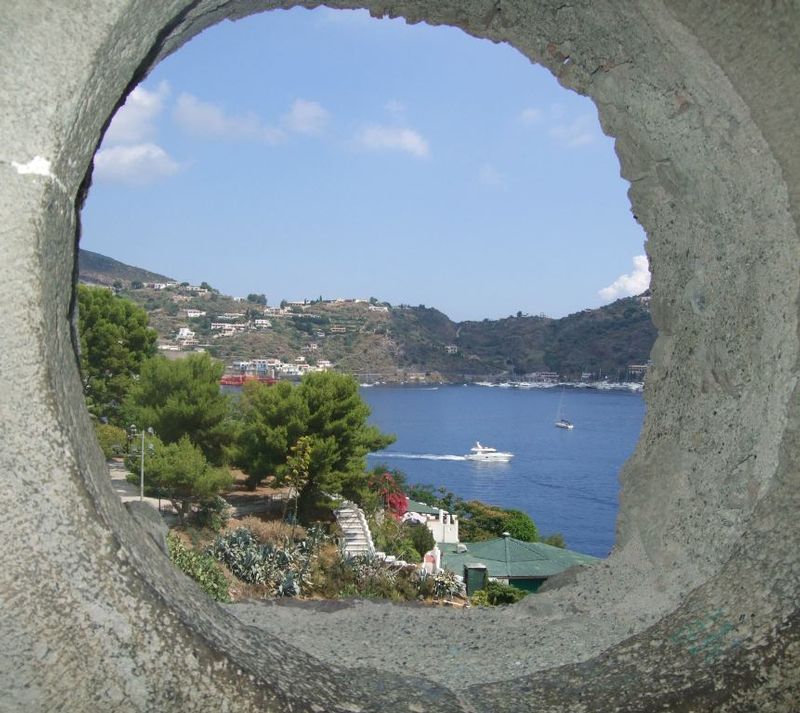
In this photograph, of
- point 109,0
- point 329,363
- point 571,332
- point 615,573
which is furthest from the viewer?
point 571,332

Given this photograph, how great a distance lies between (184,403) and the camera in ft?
88.3

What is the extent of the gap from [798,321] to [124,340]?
3191 cm

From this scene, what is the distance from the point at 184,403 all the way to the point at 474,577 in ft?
35.4

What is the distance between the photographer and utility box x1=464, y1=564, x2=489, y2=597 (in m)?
21.9

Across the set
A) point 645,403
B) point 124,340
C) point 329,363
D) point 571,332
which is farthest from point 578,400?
point 645,403

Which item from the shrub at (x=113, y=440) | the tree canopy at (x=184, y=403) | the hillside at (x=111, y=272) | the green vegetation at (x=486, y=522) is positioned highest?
the hillside at (x=111, y=272)

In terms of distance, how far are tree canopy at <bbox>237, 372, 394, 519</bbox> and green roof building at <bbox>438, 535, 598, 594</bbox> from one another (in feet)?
13.8

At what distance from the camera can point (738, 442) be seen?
280 centimetres

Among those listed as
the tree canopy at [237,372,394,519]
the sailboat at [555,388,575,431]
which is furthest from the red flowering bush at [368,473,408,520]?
the sailboat at [555,388,575,431]

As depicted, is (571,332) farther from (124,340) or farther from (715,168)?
(715,168)

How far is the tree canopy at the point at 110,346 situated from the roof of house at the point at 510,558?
44.6 ft

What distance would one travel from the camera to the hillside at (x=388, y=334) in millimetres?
95625

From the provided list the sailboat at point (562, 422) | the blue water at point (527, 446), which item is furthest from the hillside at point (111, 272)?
the sailboat at point (562, 422)

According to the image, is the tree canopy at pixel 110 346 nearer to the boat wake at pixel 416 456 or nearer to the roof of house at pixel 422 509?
the roof of house at pixel 422 509
